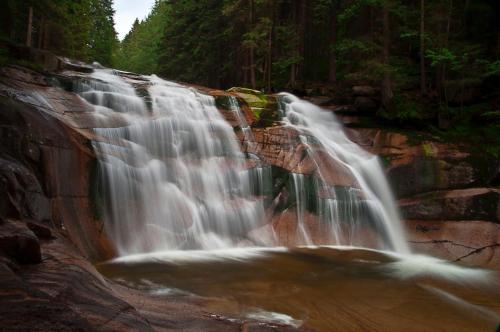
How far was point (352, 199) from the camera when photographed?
39.2 feet

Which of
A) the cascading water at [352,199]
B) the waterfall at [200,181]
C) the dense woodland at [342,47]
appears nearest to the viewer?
the waterfall at [200,181]

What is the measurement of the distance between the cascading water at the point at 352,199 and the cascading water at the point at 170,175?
204 centimetres

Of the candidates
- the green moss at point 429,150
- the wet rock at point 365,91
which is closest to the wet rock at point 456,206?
the green moss at point 429,150

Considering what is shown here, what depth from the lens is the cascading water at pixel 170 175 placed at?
9211 mm

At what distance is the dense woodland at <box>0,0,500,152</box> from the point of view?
1550 centimetres

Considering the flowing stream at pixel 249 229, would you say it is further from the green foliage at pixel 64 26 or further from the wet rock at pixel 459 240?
the green foliage at pixel 64 26

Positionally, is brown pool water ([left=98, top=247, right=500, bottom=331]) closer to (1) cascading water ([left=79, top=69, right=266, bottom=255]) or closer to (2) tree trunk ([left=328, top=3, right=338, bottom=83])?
(1) cascading water ([left=79, top=69, right=266, bottom=255])

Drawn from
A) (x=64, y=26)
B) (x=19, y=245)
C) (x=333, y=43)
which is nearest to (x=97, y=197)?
(x=19, y=245)

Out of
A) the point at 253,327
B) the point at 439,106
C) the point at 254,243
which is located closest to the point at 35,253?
the point at 253,327

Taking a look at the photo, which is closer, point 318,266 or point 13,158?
point 13,158

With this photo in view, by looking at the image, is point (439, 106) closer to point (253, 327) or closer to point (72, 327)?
point (253, 327)

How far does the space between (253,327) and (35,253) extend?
2.52m

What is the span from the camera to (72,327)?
8.86 ft

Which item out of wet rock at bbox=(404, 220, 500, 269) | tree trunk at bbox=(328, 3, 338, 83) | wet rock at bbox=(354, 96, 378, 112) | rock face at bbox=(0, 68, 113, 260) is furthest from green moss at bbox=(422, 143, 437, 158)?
rock face at bbox=(0, 68, 113, 260)
